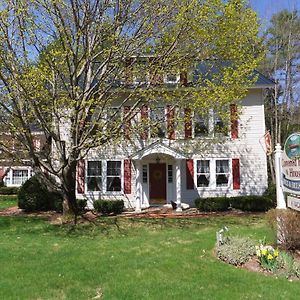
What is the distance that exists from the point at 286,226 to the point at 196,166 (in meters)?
12.3

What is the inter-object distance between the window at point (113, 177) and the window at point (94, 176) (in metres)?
0.44

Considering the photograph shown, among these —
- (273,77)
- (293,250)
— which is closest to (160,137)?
(293,250)

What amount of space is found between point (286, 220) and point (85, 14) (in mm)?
9365

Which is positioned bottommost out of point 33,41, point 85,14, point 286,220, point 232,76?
point 286,220

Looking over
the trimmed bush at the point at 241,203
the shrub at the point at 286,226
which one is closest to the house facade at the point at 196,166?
the trimmed bush at the point at 241,203

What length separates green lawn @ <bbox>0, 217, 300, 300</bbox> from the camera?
651 centimetres

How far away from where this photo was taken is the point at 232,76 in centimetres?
1362

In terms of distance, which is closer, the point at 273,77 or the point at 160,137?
the point at 160,137

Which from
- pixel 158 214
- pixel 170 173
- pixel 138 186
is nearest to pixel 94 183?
pixel 138 186

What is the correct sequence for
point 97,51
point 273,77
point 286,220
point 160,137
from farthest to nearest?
point 273,77
point 160,137
point 97,51
point 286,220

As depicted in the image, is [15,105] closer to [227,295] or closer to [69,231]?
[69,231]

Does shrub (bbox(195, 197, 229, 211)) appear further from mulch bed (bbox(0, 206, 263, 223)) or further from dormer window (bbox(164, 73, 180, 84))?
dormer window (bbox(164, 73, 180, 84))

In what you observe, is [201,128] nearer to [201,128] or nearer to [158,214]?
[201,128]

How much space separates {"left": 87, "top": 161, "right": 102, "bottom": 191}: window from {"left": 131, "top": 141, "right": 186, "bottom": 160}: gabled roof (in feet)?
9.22
